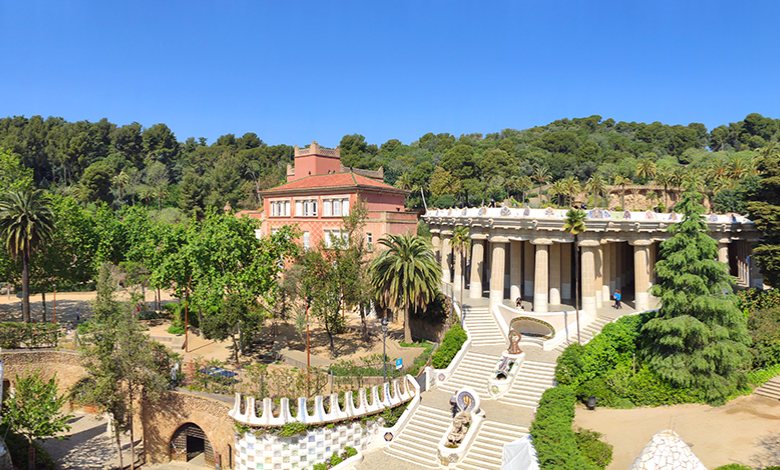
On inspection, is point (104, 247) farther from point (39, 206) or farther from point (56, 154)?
point (56, 154)

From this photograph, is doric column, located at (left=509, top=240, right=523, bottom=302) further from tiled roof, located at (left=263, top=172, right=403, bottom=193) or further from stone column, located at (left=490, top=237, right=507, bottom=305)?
tiled roof, located at (left=263, top=172, right=403, bottom=193)

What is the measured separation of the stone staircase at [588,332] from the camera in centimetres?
2905

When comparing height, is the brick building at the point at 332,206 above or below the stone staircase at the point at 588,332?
above

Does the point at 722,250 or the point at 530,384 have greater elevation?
the point at 722,250

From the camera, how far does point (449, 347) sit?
2916 centimetres

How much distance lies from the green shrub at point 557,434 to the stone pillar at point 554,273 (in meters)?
11.6

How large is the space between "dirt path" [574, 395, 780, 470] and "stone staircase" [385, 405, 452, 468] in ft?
A: 20.2

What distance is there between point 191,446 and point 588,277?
24966mm

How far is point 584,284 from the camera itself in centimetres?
3142

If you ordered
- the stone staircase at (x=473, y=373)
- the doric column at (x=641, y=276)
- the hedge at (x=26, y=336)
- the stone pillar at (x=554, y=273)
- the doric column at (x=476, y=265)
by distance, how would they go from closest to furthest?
the stone staircase at (x=473, y=373)
the doric column at (x=641, y=276)
the hedge at (x=26, y=336)
the stone pillar at (x=554, y=273)
the doric column at (x=476, y=265)

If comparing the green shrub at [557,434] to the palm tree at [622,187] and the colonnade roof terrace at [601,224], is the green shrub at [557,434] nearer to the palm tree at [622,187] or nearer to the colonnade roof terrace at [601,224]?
the colonnade roof terrace at [601,224]

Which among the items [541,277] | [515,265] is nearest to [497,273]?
[515,265]

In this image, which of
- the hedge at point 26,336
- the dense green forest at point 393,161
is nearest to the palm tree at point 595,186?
the dense green forest at point 393,161

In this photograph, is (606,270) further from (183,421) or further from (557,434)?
(183,421)
